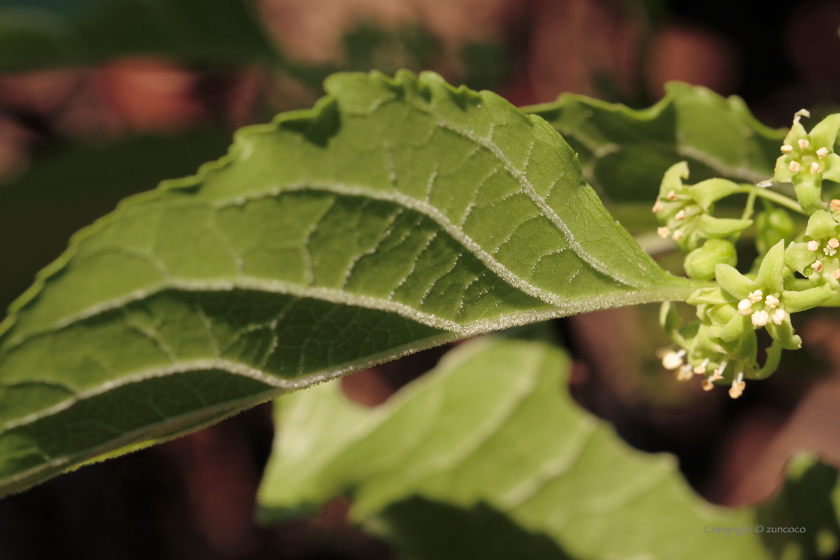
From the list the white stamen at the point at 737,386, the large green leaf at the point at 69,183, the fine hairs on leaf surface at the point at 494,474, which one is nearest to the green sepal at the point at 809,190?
the white stamen at the point at 737,386

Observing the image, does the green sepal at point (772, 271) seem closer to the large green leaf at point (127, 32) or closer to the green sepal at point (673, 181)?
the green sepal at point (673, 181)

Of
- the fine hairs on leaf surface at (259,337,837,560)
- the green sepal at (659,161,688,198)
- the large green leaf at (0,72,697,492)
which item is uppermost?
the large green leaf at (0,72,697,492)

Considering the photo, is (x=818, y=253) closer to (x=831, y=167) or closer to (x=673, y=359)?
(x=831, y=167)

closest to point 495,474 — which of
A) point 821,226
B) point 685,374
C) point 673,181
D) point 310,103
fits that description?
point 685,374

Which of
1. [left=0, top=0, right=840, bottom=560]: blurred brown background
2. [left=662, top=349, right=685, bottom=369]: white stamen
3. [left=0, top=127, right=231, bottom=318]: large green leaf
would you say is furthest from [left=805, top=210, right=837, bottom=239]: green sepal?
[left=0, top=127, right=231, bottom=318]: large green leaf

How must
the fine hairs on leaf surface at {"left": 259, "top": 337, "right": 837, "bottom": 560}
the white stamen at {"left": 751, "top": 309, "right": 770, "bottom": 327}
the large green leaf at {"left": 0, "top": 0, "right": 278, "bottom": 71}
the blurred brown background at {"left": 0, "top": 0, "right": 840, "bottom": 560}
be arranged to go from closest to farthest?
the white stamen at {"left": 751, "top": 309, "right": 770, "bottom": 327}, the fine hairs on leaf surface at {"left": 259, "top": 337, "right": 837, "bottom": 560}, the large green leaf at {"left": 0, "top": 0, "right": 278, "bottom": 71}, the blurred brown background at {"left": 0, "top": 0, "right": 840, "bottom": 560}

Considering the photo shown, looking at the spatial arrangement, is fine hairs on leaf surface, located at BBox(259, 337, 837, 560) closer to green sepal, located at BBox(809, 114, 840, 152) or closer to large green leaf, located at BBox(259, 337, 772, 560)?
large green leaf, located at BBox(259, 337, 772, 560)

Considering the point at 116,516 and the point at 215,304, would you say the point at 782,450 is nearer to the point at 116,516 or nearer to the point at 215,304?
the point at 215,304

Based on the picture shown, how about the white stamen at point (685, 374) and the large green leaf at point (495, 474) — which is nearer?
the white stamen at point (685, 374)
